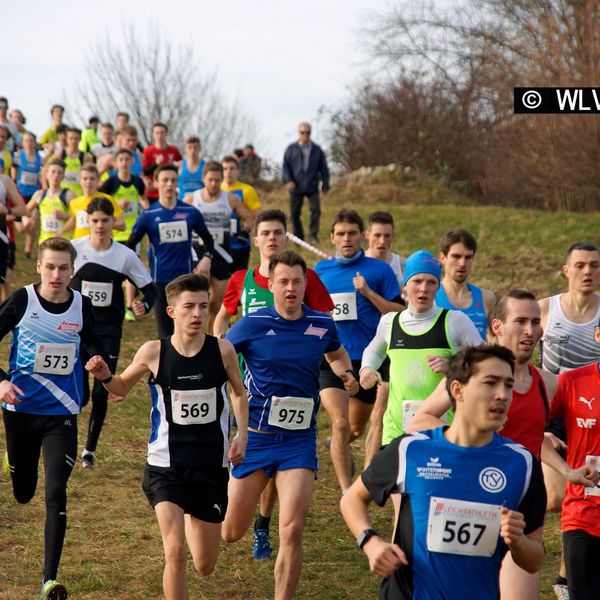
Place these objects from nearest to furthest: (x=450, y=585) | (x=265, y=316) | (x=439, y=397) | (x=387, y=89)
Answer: (x=450, y=585), (x=439, y=397), (x=265, y=316), (x=387, y=89)

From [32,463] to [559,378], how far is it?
3187mm

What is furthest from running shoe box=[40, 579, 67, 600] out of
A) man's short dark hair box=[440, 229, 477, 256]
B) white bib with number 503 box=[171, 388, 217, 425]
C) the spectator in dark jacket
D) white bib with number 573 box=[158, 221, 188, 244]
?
the spectator in dark jacket

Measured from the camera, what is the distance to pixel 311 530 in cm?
833

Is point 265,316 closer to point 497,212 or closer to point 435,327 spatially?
point 435,327

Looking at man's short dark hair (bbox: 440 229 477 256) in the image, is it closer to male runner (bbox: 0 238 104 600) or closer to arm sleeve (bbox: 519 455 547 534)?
male runner (bbox: 0 238 104 600)

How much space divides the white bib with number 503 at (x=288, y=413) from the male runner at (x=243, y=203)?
7.27 m

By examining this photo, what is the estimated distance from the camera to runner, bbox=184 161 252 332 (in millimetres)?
12812

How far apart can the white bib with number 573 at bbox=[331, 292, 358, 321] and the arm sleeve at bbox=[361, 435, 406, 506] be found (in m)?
4.25

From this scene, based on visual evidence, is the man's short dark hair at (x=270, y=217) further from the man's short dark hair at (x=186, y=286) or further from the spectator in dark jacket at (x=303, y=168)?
the spectator in dark jacket at (x=303, y=168)

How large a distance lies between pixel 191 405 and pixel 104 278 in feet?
11.5

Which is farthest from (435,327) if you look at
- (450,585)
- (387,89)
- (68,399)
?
(387,89)

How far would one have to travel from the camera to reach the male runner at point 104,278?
9312 mm

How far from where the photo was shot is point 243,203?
13.9m

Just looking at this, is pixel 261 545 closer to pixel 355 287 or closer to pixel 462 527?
pixel 355 287
